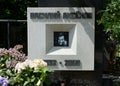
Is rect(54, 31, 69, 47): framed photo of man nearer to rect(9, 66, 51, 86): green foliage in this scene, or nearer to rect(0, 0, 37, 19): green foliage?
rect(9, 66, 51, 86): green foliage

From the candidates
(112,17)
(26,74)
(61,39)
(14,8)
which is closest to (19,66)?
(26,74)

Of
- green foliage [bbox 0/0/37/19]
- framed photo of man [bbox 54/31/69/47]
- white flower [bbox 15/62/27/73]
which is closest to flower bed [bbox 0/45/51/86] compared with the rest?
white flower [bbox 15/62/27/73]

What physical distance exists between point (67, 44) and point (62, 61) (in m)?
0.37

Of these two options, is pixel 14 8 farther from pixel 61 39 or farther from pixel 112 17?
pixel 112 17

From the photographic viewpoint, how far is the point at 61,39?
7.92 meters

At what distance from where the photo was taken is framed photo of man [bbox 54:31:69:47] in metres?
7.91

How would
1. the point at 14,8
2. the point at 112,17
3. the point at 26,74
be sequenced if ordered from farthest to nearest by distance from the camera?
the point at 14,8 < the point at 112,17 < the point at 26,74

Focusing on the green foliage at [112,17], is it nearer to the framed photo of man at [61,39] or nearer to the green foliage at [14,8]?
the framed photo of man at [61,39]

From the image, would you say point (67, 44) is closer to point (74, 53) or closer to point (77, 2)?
point (74, 53)

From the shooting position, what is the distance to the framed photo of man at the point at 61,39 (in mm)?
7906

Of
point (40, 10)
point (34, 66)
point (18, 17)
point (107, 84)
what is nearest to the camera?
point (34, 66)

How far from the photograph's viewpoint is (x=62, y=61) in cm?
779

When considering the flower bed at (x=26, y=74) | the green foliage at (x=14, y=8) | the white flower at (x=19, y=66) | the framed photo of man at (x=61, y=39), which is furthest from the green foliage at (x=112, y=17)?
the green foliage at (x=14, y=8)

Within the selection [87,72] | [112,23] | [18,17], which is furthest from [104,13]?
[18,17]
